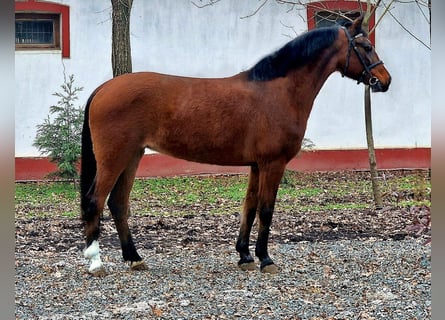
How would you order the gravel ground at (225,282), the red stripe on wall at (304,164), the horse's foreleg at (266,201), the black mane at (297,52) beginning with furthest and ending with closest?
the red stripe on wall at (304,164), the black mane at (297,52), the horse's foreleg at (266,201), the gravel ground at (225,282)

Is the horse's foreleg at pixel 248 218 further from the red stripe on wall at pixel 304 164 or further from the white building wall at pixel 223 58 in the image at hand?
the white building wall at pixel 223 58

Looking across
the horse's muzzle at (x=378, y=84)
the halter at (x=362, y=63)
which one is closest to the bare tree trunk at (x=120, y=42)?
the halter at (x=362, y=63)

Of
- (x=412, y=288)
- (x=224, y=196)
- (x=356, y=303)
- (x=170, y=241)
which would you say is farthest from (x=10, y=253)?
(x=224, y=196)

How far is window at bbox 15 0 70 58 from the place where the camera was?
1241 centimetres

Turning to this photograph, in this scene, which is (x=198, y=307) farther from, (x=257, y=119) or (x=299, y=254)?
(x=299, y=254)

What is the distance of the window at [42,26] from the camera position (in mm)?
12414

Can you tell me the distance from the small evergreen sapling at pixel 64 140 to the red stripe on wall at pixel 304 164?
2.86ft

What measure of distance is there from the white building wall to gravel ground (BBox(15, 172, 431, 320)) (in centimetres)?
485

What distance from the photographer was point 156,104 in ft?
16.8

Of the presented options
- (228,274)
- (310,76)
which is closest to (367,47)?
(310,76)

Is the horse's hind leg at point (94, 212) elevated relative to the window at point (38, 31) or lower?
lower

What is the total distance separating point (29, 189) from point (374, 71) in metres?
7.70

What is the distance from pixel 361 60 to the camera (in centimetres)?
542

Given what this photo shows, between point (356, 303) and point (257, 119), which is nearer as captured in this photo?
point (356, 303)
